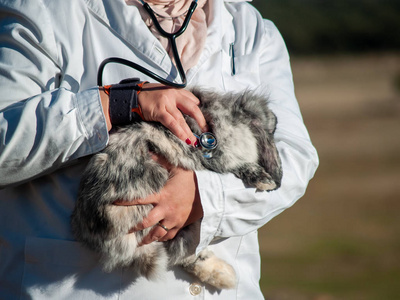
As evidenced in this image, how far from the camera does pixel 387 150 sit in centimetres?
1441

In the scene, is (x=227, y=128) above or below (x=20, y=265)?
above

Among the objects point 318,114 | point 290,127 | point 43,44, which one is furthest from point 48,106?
point 318,114

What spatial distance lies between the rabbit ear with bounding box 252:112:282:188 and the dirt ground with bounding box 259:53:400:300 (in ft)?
13.7

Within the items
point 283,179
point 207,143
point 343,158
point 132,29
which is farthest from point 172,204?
point 343,158

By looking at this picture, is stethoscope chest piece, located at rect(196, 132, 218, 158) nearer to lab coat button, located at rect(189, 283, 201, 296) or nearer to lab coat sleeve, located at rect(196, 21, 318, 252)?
lab coat sleeve, located at rect(196, 21, 318, 252)

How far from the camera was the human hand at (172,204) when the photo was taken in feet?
6.20

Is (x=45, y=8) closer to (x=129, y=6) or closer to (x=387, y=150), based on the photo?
(x=129, y=6)

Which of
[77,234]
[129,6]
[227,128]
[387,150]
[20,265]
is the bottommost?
[387,150]

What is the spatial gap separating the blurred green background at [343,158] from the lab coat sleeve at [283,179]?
157 inches

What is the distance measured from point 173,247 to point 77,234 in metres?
0.34

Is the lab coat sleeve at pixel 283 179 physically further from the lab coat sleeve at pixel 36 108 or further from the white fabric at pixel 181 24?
the lab coat sleeve at pixel 36 108

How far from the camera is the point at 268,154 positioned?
2.08 meters

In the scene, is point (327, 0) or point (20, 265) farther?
point (327, 0)

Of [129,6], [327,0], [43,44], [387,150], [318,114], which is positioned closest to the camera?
[43,44]
